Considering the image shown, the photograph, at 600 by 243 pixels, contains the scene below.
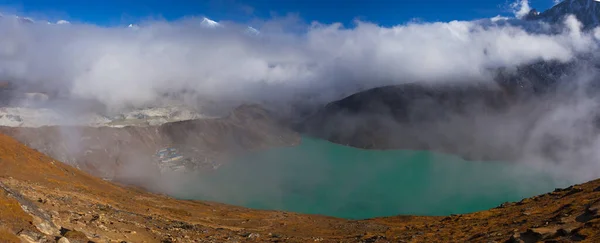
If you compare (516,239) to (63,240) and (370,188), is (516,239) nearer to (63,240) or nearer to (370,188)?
(63,240)

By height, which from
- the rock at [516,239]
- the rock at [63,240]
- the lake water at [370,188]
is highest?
the lake water at [370,188]

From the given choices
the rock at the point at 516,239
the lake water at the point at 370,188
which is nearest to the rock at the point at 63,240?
the rock at the point at 516,239

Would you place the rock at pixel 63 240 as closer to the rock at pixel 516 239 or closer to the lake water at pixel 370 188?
the rock at pixel 516 239

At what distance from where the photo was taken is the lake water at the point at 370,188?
5330 inches

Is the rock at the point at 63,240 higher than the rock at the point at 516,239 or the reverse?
the reverse

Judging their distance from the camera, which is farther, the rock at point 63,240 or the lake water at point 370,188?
the lake water at point 370,188

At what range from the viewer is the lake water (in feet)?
444


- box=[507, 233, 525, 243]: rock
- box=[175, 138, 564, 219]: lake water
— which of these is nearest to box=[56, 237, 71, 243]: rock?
box=[507, 233, 525, 243]: rock

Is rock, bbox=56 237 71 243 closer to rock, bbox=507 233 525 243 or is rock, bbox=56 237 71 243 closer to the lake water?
rock, bbox=507 233 525 243

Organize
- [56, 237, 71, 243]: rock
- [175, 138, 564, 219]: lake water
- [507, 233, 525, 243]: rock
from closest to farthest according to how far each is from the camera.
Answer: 1. [56, 237, 71, 243]: rock
2. [507, 233, 525, 243]: rock
3. [175, 138, 564, 219]: lake water

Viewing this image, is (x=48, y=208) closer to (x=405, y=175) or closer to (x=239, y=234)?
(x=239, y=234)

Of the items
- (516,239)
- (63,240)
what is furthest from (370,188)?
(63,240)

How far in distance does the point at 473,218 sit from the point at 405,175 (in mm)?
147932

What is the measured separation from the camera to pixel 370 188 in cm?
15962
